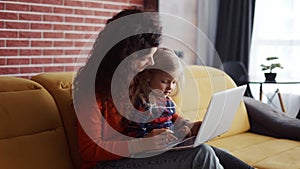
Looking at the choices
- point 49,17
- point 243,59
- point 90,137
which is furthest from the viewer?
point 243,59

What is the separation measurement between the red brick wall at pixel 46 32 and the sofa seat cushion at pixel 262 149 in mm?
1148

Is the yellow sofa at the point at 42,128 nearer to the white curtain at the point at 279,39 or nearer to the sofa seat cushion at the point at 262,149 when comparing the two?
the sofa seat cushion at the point at 262,149

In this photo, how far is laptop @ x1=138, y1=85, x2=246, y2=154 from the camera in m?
1.69

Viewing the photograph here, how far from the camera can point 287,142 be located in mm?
2760

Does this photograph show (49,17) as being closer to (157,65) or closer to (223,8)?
(157,65)

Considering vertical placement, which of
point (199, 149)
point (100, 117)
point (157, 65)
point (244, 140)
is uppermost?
point (157, 65)

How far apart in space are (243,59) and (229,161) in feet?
7.78

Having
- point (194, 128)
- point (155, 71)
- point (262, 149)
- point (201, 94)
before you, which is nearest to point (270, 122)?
point (262, 149)

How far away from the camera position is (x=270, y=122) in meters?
2.92

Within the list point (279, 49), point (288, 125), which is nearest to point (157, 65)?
point (288, 125)

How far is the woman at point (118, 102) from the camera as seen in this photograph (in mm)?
1646

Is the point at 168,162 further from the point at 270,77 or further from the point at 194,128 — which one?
the point at 270,77

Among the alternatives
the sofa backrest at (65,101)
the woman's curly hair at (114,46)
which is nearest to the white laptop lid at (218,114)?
the woman's curly hair at (114,46)

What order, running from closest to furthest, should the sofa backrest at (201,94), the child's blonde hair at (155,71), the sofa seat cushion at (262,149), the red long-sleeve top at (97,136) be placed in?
the red long-sleeve top at (97,136), the child's blonde hair at (155,71), the sofa seat cushion at (262,149), the sofa backrest at (201,94)
